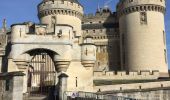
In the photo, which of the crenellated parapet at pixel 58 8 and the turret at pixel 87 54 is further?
the crenellated parapet at pixel 58 8

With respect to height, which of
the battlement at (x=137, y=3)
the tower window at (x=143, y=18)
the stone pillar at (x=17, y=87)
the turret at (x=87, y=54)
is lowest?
the stone pillar at (x=17, y=87)

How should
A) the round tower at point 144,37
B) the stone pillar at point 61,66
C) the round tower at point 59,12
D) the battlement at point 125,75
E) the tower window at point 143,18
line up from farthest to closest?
the round tower at point 59,12
the tower window at point 143,18
the round tower at point 144,37
the battlement at point 125,75
the stone pillar at point 61,66

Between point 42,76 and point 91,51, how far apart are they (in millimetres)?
A: 5014

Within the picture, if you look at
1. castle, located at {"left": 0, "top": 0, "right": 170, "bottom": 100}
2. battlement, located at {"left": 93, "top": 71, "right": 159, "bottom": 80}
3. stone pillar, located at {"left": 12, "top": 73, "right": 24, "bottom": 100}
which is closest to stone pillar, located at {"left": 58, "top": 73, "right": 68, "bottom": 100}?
castle, located at {"left": 0, "top": 0, "right": 170, "bottom": 100}

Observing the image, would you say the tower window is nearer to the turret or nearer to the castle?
the castle

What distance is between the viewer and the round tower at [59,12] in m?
44.6

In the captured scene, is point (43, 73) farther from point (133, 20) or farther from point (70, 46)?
point (133, 20)

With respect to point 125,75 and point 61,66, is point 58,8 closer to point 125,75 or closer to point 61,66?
point 125,75

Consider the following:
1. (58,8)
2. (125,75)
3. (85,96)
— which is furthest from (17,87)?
(58,8)

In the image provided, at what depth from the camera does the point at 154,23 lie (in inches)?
1681

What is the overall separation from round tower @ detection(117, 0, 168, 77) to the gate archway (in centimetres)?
1681

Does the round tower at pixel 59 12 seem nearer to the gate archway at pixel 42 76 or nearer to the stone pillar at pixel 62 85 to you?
the gate archway at pixel 42 76

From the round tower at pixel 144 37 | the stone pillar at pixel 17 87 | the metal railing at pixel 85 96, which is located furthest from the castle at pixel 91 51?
the metal railing at pixel 85 96

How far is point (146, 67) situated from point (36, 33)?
70.0 feet
